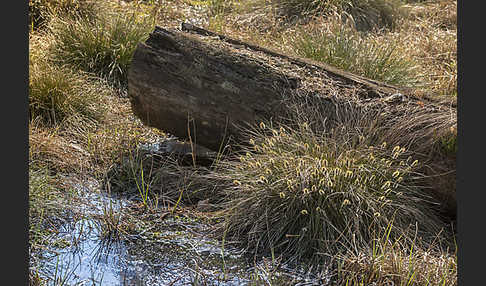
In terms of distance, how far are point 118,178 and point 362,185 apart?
1973mm

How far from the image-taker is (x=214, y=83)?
457cm

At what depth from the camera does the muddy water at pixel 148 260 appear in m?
3.44

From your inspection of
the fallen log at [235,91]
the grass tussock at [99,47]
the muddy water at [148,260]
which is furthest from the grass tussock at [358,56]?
the muddy water at [148,260]

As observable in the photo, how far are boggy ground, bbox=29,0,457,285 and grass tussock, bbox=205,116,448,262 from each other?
0.03ft

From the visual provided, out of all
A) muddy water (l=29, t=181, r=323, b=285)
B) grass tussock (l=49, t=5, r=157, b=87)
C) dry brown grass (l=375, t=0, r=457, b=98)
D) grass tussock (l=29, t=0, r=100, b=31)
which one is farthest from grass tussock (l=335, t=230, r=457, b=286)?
grass tussock (l=29, t=0, r=100, b=31)

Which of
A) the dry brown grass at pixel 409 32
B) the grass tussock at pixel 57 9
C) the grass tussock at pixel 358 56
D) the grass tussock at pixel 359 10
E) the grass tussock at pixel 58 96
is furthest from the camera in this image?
the grass tussock at pixel 359 10

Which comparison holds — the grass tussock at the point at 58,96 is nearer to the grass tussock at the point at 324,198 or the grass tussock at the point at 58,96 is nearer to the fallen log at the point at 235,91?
the fallen log at the point at 235,91

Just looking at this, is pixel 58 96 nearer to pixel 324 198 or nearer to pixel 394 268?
pixel 324 198

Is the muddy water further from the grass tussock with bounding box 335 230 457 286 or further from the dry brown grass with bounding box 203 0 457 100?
the dry brown grass with bounding box 203 0 457 100

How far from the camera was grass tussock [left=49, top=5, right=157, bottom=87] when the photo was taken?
6191 mm

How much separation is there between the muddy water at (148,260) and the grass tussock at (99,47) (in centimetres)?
243

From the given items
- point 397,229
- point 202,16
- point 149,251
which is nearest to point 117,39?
point 202,16

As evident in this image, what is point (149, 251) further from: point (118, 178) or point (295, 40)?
point (295, 40)

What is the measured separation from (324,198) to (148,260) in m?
1.17
